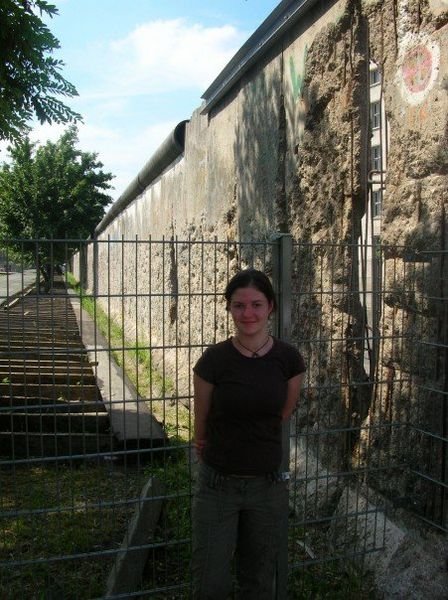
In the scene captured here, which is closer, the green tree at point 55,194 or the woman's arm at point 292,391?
the woman's arm at point 292,391

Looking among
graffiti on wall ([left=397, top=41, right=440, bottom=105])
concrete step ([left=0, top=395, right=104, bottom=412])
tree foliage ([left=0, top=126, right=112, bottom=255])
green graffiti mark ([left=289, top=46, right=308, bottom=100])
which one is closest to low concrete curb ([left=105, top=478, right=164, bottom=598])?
concrete step ([left=0, top=395, right=104, bottom=412])

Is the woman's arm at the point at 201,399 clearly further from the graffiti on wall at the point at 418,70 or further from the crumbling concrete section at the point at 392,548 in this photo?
the graffiti on wall at the point at 418,70

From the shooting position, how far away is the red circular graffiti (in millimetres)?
3416

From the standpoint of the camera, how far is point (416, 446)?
349 cm

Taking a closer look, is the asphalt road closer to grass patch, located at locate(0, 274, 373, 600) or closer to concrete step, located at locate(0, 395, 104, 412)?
grass patch, located at locate(0, 274, 373, 600)

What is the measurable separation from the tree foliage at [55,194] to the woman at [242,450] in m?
20.4

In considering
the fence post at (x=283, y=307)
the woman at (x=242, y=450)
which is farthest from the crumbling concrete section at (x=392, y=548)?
the woman at (x=242, y=450)

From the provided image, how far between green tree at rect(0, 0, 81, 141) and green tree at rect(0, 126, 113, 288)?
1866 cm

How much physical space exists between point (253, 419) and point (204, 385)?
0.25 metres

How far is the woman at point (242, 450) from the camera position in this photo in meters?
2.58

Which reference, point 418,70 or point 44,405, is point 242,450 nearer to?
point 44,405

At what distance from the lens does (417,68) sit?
350 cm

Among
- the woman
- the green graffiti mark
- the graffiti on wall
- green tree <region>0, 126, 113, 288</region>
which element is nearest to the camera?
the woman

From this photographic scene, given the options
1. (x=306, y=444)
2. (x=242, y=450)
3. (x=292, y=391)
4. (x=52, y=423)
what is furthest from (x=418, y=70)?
(x=52, y=423)
